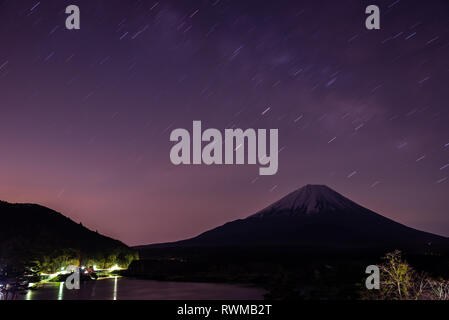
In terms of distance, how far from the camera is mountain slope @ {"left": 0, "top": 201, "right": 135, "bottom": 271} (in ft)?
→ 222

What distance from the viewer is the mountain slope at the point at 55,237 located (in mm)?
67688

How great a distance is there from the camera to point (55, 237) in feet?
328

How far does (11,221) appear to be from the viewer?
109m

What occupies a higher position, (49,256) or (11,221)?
(11,221)

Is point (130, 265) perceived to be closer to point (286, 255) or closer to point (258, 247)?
point (286, 255)
